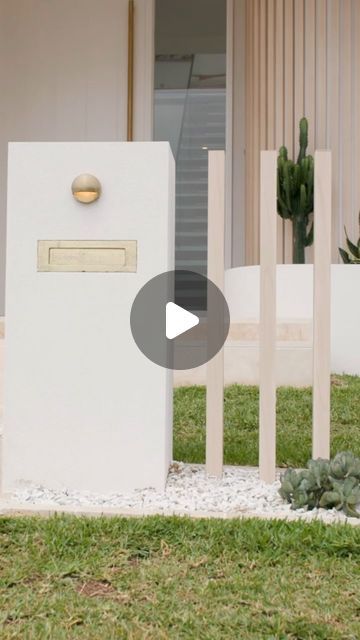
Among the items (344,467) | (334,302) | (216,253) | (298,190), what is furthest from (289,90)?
(344,467)

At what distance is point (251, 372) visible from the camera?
13.4ft

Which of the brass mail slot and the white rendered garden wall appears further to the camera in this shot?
the white rendered garden wall

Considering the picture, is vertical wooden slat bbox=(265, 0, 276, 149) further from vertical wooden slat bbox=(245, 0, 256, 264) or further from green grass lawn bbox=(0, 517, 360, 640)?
green grass lawn bbox=(0, 517, 360, 640)

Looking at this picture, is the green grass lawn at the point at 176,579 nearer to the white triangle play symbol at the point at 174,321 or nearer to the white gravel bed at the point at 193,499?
the white gravel bed at the point at 193,499

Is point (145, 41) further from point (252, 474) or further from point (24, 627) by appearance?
point (24, 627)

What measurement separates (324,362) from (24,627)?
4.14 ft

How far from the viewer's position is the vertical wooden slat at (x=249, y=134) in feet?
20.0

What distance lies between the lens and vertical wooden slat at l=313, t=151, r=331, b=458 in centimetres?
230

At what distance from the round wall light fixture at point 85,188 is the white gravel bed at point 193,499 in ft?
2.96

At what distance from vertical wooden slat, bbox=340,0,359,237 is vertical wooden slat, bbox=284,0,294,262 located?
394 millimetres

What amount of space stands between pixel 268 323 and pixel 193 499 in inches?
23.2

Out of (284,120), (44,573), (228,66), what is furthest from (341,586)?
(228,66)

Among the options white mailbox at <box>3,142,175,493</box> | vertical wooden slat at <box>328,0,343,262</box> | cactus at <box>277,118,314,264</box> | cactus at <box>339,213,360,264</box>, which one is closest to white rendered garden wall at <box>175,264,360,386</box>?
cactus at <box>339,213,360,264</box>
